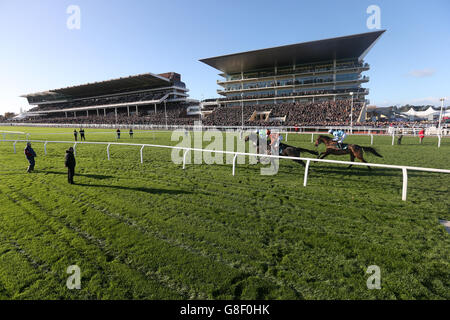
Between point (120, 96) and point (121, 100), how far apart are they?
599cm

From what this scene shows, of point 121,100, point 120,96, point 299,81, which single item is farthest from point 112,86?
point 299,81

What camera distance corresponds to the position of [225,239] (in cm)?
311

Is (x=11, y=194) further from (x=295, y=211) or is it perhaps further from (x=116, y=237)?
(x=295, y=211)

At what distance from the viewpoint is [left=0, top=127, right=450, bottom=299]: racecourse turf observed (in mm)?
2227

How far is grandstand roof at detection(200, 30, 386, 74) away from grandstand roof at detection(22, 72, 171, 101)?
51.6ft

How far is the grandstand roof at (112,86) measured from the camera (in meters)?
56.9

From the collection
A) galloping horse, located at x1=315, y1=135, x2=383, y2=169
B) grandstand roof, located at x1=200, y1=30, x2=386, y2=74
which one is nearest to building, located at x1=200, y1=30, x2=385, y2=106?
grandstand roof, located at x1=200, y1=30, x2=386, y2=74

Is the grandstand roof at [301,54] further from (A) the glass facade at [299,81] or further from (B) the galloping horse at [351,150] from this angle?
(B) the galloping horse at [351,150]

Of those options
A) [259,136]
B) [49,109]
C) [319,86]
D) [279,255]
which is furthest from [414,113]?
[49,109]

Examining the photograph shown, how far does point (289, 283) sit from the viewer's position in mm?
2260

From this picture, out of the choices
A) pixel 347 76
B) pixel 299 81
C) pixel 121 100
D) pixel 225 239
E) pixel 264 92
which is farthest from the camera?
pixel 121 100

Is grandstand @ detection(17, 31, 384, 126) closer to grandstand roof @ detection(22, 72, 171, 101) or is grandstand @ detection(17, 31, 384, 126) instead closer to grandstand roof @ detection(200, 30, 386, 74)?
grandstand roof @ detection(200, 30, 386, 74)

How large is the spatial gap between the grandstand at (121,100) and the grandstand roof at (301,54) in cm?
1492

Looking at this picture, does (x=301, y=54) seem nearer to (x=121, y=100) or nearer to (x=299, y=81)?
(x=299, y=81)
